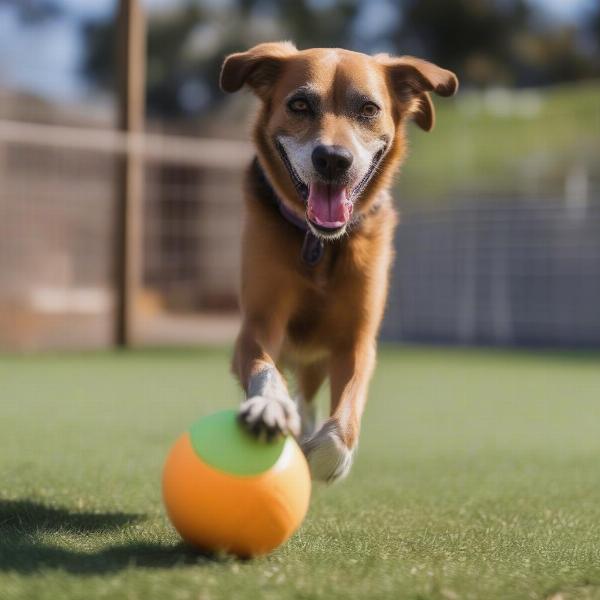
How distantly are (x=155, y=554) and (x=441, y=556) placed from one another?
30.8 inches

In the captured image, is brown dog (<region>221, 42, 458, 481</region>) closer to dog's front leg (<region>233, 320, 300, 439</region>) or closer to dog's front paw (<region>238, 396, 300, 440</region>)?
dog's front leg (<region>233, 320, 300, 439</region>)

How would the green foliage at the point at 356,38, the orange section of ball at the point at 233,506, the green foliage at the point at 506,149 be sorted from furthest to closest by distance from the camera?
the green foliage at the point at 356,38 < the green foliage at the point at 506,149 < the orange section of ball at the point at 233,506

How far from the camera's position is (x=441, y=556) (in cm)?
277

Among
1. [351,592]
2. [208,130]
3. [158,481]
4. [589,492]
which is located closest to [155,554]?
[351,592]

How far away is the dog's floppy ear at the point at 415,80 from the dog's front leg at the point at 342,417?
1021mm

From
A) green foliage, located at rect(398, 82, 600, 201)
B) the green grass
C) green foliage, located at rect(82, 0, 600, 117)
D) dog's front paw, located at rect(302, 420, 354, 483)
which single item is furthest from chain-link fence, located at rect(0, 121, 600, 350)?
green foliage, located at rect(82, 0, 600, 117)

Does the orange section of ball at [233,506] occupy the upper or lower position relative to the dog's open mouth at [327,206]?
lower

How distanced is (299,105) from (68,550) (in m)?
1.77

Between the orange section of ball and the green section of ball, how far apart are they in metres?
0.02

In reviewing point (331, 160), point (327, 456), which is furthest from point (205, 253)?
point (327, 456)

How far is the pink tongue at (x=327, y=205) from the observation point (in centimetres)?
349

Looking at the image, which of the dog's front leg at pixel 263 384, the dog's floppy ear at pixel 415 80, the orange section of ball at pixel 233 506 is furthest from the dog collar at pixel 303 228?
the orange section of ball at pixel 233 506

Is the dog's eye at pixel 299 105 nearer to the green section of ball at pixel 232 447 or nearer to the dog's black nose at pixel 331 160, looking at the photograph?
the dog's black nose at pixel 331 160

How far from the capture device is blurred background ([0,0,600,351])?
12.2 m
